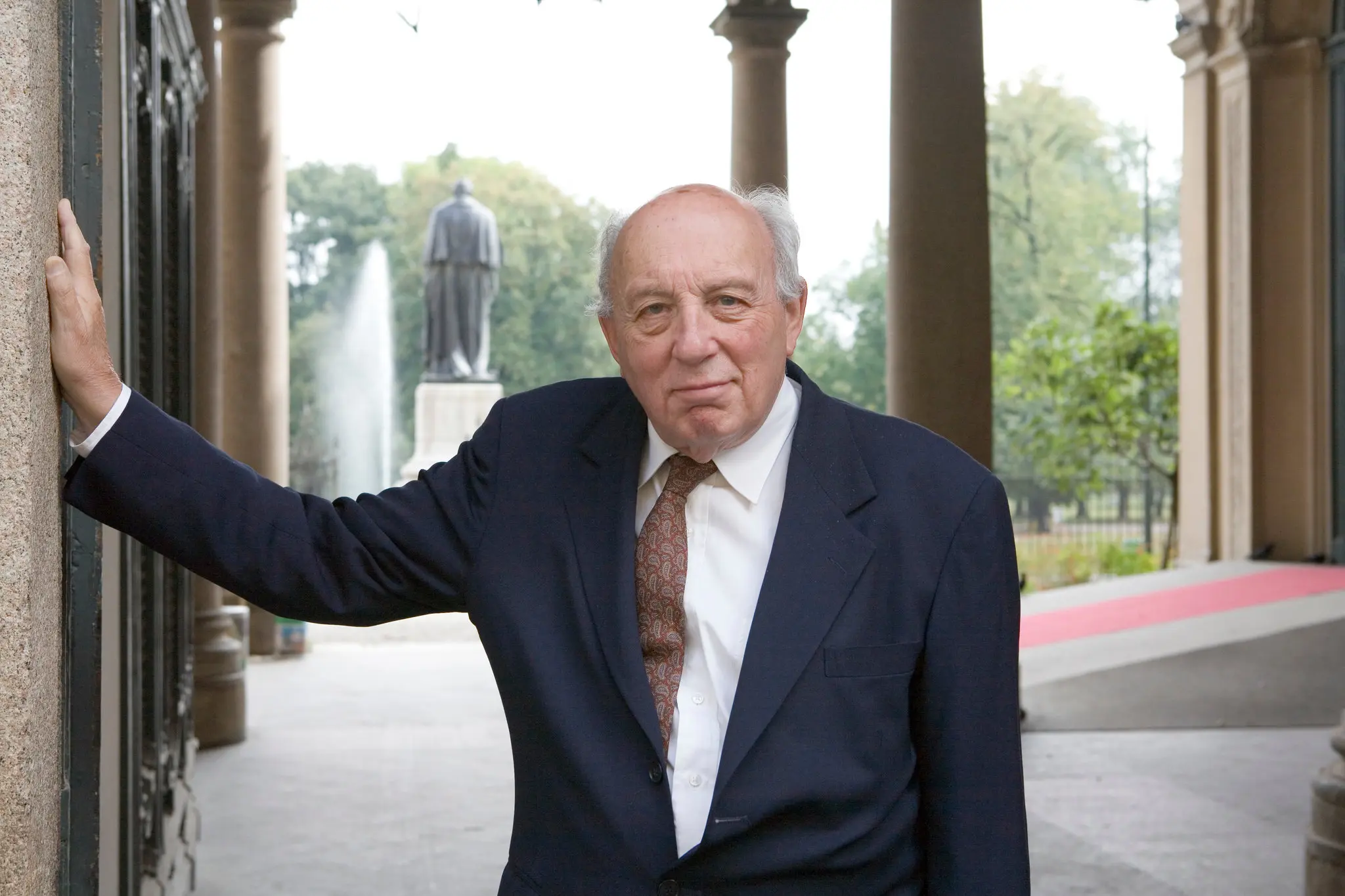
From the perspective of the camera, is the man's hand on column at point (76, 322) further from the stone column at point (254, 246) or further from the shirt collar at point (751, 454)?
the stone column at point (254, 246)

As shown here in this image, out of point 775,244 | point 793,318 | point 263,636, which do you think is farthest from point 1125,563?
point 775,244

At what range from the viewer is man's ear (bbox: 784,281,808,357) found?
285 cm

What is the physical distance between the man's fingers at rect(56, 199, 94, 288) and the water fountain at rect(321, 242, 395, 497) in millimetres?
44469

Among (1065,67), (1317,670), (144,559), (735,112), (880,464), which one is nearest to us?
(880,464)

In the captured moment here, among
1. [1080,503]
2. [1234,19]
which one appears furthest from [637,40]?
[1234,19]

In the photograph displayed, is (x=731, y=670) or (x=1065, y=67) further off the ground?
(x=1065, y=67)

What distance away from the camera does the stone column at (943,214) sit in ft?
30.5

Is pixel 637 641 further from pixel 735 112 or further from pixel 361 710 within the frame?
pixel 735 112

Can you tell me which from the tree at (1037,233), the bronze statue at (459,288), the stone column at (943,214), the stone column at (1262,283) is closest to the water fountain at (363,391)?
the tree at (1037,233)

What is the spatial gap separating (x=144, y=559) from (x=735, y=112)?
914 centimetres

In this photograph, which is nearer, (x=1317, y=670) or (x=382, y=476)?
(x=1317, y=670)

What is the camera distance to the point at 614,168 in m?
52.0

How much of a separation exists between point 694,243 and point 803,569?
2.02 ft

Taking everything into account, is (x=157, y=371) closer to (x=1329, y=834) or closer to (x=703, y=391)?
(x=703, y=391)
